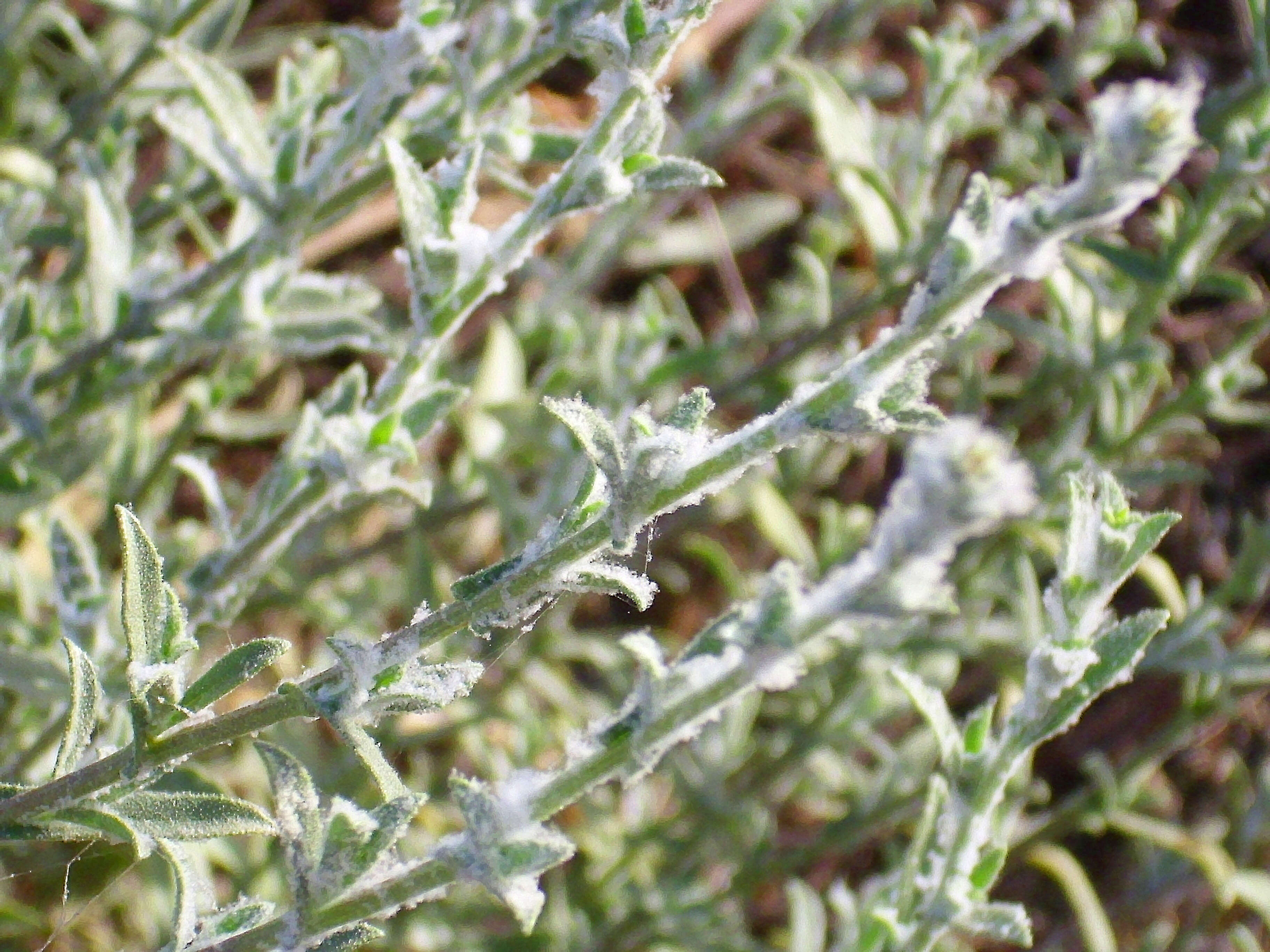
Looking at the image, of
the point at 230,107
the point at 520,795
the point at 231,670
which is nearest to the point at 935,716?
the point at 520,795

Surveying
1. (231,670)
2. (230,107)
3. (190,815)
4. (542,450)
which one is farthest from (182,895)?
(542,450)

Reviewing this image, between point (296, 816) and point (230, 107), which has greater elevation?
point (230, 107)

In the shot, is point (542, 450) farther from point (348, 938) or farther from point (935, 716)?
point (348, 938)

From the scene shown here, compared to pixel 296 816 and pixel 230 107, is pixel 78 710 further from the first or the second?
pixel 230 107

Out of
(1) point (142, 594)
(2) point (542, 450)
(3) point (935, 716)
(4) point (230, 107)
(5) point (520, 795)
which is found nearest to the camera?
(5) point (520, 795)

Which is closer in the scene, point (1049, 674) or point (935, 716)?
point (1049, 674)

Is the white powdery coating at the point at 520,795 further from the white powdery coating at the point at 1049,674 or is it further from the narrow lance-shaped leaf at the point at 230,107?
the narrow lance-shaped leaf at the point at 230,107

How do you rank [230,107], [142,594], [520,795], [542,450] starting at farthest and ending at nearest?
[542,450] < [230,107] < [142,594] < [520,795]

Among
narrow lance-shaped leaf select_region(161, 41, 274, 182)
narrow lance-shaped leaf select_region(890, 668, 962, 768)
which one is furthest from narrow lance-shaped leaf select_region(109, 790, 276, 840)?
narrow lance-shaped leaf select_region(161, 41, 274, 182)

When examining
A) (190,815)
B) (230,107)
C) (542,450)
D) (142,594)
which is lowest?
(542,450)
